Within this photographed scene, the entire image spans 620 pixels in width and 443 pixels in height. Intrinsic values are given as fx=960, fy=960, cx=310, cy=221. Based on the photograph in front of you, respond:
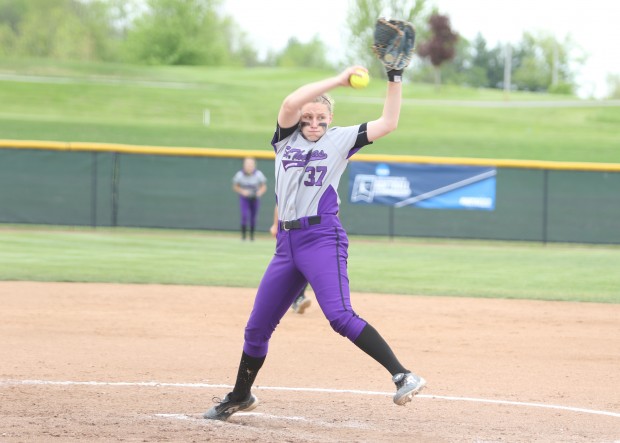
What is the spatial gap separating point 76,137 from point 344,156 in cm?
2912

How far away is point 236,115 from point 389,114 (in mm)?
39115

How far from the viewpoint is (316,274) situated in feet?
17.1

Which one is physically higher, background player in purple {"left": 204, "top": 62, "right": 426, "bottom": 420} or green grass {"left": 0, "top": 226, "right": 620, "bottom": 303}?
background player in purple {"left": 204, "top": 62, "right": 426, "bottom": 420}

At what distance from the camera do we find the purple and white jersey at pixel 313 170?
5273 millimetres

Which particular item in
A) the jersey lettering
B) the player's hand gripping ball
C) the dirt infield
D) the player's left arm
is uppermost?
the player's hand gripping ball

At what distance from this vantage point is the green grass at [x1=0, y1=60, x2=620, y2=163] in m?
34.5

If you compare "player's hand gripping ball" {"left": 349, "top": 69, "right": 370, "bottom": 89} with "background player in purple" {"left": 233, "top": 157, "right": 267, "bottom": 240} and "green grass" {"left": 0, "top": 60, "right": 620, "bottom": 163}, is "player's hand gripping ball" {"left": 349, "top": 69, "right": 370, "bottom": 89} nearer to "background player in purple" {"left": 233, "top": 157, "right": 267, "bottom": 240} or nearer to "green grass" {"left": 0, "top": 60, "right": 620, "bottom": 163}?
"background player in purple" {"left": 233, "top": 157, "right": 267, "bottom": 240}

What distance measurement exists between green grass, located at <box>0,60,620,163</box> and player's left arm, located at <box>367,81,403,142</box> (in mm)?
27346

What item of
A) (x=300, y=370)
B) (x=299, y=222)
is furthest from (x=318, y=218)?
(x=300, y=370)

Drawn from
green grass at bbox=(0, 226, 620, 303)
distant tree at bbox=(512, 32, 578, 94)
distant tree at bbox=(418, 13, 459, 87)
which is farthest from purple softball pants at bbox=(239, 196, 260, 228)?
distant tree at bbox=(512, 32, 578, 94)

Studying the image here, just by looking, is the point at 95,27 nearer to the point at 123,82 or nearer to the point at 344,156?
the point at 123,82

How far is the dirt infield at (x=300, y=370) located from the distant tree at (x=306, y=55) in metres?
84.4

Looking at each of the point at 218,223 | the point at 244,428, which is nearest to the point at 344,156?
the point at 244,428

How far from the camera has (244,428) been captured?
17.8 feet
